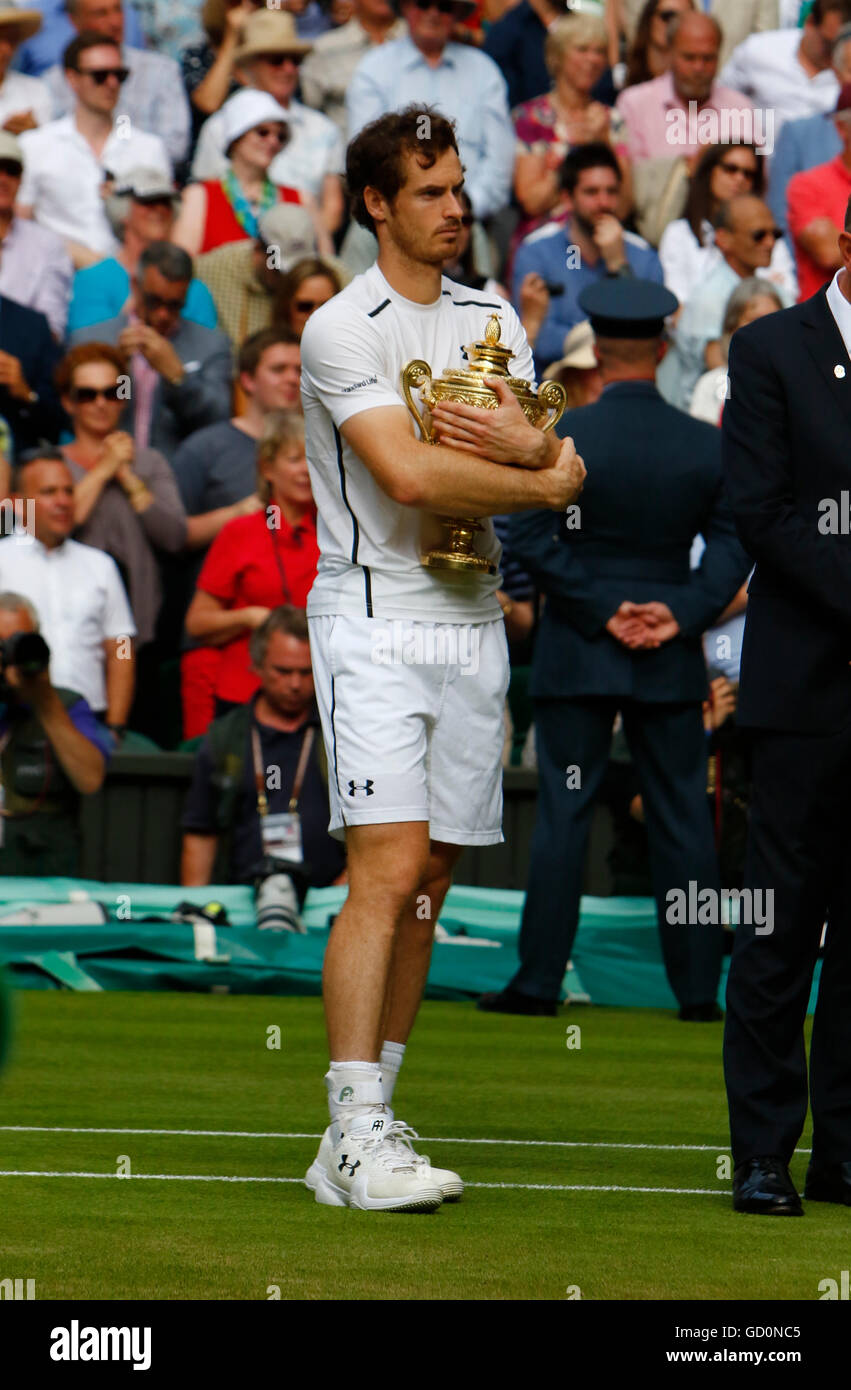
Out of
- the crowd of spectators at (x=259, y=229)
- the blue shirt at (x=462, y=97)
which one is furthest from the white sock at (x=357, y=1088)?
the blue shirt at (x=462, y=97)

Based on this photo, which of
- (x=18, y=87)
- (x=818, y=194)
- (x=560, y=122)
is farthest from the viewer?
(x=560, y=122)

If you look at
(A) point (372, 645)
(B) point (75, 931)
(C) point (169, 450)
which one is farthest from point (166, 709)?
(A) point (372, 645)

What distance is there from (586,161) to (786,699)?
8.70 meters

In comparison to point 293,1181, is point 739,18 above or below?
above

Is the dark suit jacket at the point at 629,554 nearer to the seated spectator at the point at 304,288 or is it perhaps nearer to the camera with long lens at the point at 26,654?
the camera with long lens at the point at 26,654

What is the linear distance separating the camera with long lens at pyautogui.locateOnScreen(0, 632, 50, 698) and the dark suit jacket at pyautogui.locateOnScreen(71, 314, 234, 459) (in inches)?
108

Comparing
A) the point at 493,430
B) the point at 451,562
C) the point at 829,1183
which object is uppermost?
the point at 493,430

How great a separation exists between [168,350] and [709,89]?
4.15m

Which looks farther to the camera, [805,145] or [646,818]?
[805,145]

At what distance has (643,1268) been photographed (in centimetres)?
432

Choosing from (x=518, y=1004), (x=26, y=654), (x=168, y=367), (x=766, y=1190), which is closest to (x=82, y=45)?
(x=168, y=367)

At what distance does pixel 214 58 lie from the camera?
596 inches

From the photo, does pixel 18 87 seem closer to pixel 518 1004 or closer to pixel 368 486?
pixel 518 1004

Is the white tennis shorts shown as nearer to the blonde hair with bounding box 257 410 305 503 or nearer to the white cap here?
the blonde hair with bounding box 257 410 305 503
